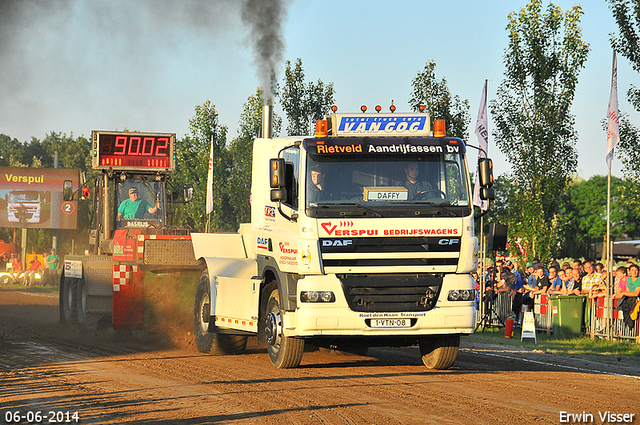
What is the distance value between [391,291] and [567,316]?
7981 mm

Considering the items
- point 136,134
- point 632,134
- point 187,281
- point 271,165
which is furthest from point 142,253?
point 632,134

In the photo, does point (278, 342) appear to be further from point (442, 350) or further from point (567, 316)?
point (567, 316)

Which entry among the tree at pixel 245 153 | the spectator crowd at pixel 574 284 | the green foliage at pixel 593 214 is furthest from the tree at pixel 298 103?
the green foliage at pixel 593 214

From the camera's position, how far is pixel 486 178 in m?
11.2

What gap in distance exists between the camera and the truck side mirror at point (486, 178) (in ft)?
36.1

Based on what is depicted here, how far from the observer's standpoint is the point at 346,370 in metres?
11.8

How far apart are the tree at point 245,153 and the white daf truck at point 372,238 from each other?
25.1 metres

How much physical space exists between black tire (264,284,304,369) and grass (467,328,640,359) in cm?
580

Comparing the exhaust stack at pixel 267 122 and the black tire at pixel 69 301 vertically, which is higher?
the exhaust stack at pixel 267 122

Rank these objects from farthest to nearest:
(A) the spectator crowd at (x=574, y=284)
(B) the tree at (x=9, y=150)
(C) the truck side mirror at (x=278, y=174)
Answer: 1. (B) the tree at (x=9, y=150)
2. (A) the spectator crowd at (x=574, y=284)
3. (C) the truck side mirror at (x=278, y=174)

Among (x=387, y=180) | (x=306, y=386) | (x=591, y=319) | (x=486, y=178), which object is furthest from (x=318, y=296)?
(x=591, y=319)

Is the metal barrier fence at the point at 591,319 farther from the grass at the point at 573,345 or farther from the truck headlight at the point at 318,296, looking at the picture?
the truck headlight at the point at 318,296

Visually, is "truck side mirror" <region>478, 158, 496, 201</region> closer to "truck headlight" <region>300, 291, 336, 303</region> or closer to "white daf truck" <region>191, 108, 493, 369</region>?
"white daf truck" <region>191, 108, 493, 369</region>

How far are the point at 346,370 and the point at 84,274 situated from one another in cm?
814
